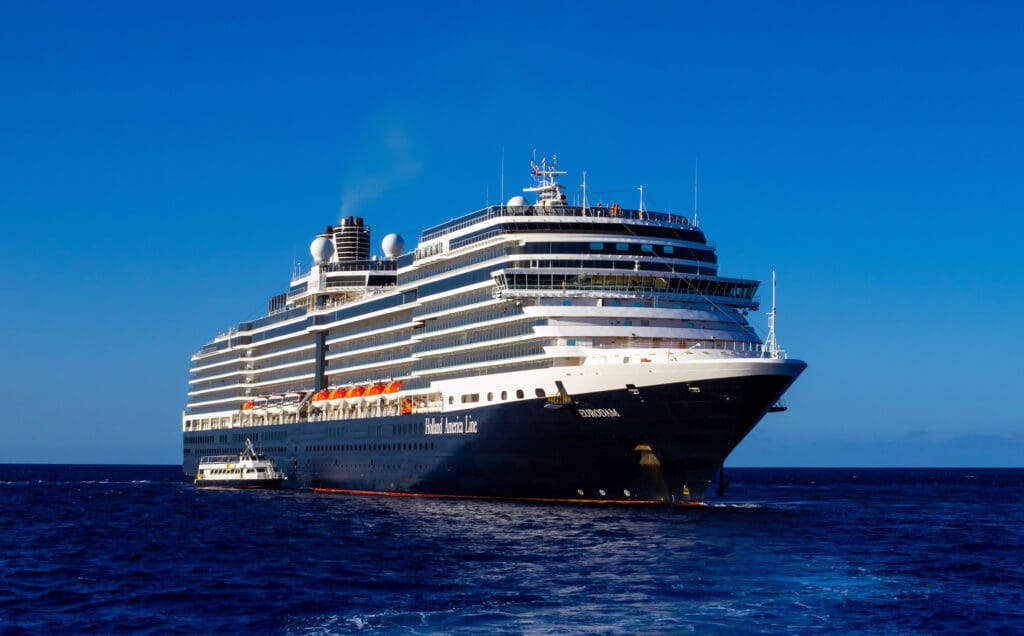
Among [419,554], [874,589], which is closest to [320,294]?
[419,554]

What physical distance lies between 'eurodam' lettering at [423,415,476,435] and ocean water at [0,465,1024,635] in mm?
4385

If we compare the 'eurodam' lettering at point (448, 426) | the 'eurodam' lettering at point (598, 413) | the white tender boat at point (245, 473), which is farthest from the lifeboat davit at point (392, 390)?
the 'eurodam' lettering at point (598, 413)

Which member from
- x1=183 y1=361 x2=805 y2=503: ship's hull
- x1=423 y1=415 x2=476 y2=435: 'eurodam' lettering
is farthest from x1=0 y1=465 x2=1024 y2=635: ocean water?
x1=423 y1=415 x2=476 y2=435: 'eurodam' lettering

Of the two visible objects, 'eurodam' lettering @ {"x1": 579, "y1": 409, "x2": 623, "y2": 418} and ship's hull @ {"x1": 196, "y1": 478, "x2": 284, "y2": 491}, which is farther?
ship's hull @ {"x1": 196, "y1": 478, "x2": 284, "y2": 491}

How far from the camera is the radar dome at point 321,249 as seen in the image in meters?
101

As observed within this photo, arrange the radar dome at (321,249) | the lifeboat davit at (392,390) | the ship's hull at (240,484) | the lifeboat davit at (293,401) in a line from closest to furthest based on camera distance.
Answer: the lifeboat davit at (392,390) < the ship's hull at (240,484) < the lifeboat davit at (293,401) < the radar dome at (321,249)

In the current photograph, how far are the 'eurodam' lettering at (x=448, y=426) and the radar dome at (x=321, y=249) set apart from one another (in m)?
34.5

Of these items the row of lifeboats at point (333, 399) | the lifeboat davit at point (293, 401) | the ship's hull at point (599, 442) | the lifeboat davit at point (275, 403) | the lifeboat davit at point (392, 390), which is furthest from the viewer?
the lifeboat davit at point (275, 403)

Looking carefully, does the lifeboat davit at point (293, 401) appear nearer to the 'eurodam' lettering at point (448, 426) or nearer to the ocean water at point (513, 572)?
the 'eurodam' lettering at point (448, 426)

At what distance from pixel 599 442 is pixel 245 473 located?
139ft

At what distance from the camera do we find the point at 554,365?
196 feet

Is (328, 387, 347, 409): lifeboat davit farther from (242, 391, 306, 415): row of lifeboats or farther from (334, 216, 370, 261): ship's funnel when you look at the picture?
(334, 216, 370, 261): ship's funnel

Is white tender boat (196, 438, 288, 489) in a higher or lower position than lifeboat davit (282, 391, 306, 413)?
lower

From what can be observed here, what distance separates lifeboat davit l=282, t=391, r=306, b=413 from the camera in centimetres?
9462
